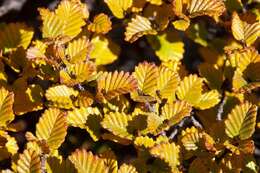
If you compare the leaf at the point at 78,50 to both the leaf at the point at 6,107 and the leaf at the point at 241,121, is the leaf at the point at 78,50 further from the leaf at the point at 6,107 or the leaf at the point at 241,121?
the leaf at the point at 241,121

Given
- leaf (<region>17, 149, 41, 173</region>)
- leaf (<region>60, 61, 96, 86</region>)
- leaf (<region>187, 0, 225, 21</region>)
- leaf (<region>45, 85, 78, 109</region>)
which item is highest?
leaf (<region>187, 0, 225, 21</region>)

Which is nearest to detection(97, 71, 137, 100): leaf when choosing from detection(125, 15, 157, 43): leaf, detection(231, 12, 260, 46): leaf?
detection(125, 15, 157, 43): leaf

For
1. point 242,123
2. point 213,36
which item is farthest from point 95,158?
point 213,36

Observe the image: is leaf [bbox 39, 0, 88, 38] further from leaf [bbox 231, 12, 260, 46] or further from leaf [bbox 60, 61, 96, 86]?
leaf [bbox 231, 12, 260, 46]

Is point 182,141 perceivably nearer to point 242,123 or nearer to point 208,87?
point 242,123

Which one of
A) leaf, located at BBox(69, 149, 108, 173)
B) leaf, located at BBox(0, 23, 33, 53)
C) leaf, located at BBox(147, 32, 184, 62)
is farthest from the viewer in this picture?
leaf, located at BBox(147, 32, 184, 62)

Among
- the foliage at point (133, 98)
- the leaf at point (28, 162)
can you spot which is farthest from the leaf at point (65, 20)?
the leaf at point (28, 162)
